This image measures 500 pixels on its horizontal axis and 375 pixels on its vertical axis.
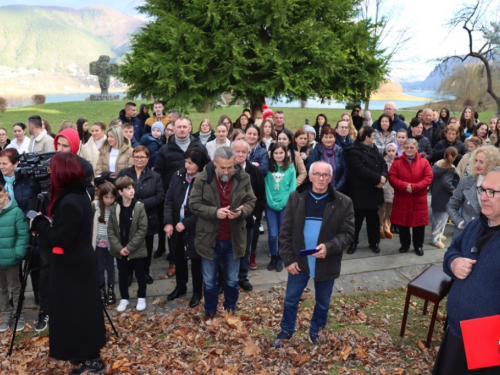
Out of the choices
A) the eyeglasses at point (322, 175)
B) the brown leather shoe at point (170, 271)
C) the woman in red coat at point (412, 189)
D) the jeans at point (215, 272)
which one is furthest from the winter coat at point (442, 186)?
the brown leather shoe at point (170, 271)

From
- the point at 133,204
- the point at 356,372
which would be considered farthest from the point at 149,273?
the point at 356,372

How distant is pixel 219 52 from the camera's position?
15.5 metres

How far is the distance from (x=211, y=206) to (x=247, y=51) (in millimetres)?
12920

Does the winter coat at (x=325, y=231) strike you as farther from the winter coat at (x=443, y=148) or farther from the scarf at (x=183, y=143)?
the winter coat at (x=443, y=148)

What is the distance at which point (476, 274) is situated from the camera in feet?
9.30

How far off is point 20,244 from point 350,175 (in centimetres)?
517

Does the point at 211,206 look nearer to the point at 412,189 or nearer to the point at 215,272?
the point at 215,272

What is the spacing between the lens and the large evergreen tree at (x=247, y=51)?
1517 cm

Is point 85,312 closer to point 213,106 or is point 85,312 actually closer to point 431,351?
point 431,351

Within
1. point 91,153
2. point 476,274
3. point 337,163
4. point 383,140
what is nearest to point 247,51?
point 383,140

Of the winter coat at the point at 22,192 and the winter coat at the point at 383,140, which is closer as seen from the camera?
the winter coat at the point at 22,192

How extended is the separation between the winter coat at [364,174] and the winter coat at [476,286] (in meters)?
3.88

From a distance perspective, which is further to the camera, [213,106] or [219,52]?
[213,106]

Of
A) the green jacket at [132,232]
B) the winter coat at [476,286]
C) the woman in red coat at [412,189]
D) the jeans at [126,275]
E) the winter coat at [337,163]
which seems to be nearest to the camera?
the winter coat at [476,286]
